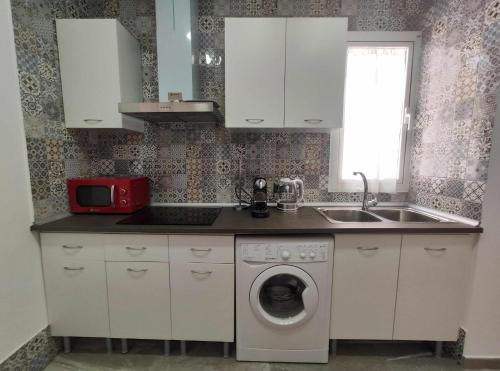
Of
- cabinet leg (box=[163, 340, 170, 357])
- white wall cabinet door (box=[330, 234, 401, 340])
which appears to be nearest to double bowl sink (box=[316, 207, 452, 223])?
white wall cabinet door (box=[330, 234, 401, 340])

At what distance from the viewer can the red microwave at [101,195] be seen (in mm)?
1603

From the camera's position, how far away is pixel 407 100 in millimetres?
1836

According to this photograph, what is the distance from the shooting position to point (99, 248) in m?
1.37

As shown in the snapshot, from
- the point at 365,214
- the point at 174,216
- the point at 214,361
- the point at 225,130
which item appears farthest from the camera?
the point at 225,130

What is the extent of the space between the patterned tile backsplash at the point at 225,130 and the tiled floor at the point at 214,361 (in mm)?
984

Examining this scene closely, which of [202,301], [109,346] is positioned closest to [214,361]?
[202,301]

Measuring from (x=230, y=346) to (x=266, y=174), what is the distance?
1.34 m

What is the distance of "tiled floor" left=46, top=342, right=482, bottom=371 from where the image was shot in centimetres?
142

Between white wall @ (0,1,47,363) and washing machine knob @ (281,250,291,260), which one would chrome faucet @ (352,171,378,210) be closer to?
washing machine knob @ (281,250,291,260)

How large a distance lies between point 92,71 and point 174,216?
116 centimetres

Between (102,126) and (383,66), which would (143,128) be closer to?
(102,126)

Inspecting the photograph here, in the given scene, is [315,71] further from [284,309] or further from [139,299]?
[139,299]

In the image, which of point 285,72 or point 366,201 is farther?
point 366,201

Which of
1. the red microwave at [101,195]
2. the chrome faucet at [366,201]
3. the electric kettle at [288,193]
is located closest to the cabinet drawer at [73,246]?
the red microwave at [101,195]
